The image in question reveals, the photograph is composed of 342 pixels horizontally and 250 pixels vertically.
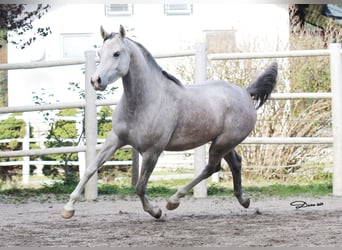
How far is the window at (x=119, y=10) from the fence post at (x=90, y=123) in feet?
0.91

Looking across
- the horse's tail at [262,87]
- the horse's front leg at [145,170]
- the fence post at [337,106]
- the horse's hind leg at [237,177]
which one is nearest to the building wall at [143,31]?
the fence post at [337,106]

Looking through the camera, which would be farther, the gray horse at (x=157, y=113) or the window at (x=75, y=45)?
the window at (x=75, y=45)

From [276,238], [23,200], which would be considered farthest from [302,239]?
[23,200]

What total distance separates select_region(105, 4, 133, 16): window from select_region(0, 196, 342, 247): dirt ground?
115 cm

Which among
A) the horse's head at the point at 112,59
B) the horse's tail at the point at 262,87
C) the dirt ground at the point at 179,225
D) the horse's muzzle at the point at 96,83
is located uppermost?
the horse's head at the point at 112,59

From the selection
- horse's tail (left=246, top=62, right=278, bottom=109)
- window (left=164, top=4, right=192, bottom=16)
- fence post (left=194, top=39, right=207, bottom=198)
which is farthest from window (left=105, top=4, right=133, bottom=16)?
horse's tail (left=246, top=62, right=278, bottom=109)

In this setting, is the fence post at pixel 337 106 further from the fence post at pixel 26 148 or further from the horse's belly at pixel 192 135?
the fence post at pixel 26 148

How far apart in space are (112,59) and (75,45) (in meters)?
1.81

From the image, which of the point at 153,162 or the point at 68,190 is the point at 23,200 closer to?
the point at 68,190

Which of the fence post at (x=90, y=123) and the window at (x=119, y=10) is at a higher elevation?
the window at (x=119, y=10)

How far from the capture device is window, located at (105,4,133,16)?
4.73 metres

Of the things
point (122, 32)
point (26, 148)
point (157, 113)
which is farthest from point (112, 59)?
point (26, 148)

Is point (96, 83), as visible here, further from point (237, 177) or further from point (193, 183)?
point (237, 177)

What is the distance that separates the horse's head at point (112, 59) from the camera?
335 centimetres
